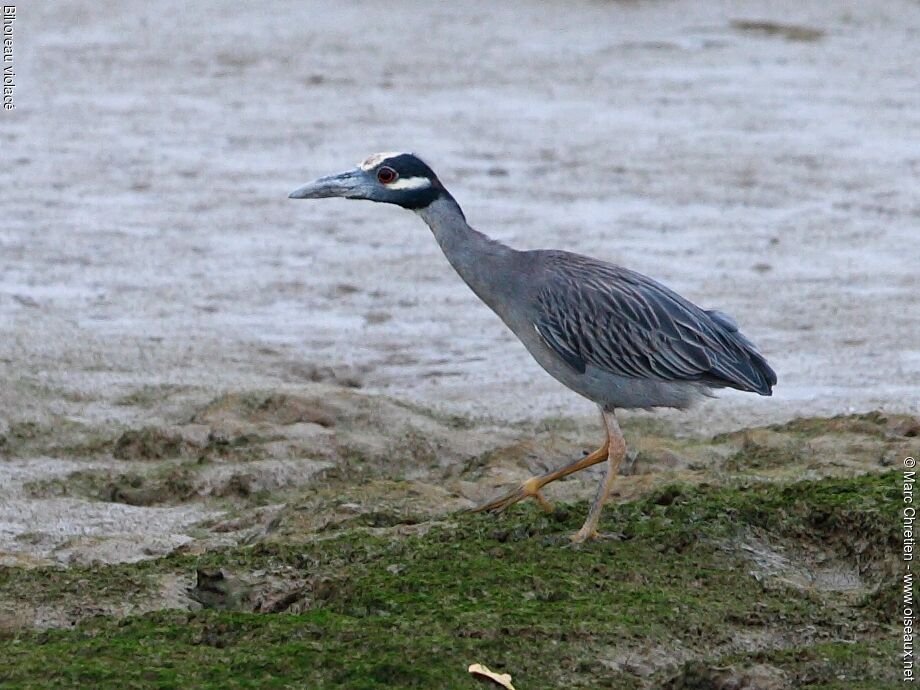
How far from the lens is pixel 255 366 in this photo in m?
9.22

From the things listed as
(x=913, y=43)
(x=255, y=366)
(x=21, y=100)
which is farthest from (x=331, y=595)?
(x=913, y=43)

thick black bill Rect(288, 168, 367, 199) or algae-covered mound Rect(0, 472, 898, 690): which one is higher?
thick black bill Rect(288, 168, 367, 199)

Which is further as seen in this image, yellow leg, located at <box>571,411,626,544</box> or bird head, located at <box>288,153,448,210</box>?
bird head, located at <box>288,153,448,210</box>

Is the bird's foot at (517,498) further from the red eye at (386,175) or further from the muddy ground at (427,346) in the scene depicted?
the red eye at (386,175)

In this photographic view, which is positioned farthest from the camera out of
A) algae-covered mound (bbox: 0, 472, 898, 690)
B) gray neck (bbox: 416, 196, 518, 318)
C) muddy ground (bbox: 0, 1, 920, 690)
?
gray neck (bbox: 416, 196, 518, 318)

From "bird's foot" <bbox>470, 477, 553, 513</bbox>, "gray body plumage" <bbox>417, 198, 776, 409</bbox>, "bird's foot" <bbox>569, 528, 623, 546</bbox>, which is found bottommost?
"bird's foot" <bbox>470, 477, 553, 513</bbox>

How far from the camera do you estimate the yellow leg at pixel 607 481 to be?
5.95 metres

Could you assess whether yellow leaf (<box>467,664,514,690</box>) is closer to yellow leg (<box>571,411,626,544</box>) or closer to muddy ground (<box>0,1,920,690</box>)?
muddy ground (<box>0,1,920,690</box>)

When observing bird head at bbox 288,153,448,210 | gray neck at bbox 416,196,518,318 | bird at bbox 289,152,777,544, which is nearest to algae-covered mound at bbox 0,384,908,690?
bird at bbox 289,152,777,544

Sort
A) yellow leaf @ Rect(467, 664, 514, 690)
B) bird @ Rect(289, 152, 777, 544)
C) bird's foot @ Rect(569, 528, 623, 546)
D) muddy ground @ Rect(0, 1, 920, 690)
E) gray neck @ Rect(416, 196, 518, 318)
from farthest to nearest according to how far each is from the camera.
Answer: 1. gray neck @ Rect(416, 196, 518, 318)
2. bird @ Rect(289, 152, 777, 544)
3. bird's foot @ Rect(569, 528, 623, 546)
4. muddy ground @ Rect(0, 1, 920, 690)
5. yellow leaf @ Rect(467, 664, 514, 690)

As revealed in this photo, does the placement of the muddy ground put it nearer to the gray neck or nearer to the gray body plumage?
the gray body plumage

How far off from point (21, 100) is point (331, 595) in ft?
32.0

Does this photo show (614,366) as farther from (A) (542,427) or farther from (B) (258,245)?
(B) (258,245)

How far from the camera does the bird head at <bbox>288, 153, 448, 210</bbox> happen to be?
264 inches
